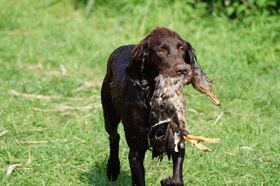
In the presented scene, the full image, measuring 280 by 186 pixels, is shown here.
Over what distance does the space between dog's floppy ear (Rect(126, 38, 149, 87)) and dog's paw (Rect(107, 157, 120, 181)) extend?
1.23 meters

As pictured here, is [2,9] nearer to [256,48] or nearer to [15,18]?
[15,18]

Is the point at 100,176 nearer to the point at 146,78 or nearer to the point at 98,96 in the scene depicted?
the point at 146,78

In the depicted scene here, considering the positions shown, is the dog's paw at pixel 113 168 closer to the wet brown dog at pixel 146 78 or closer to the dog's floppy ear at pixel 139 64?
the wet brown dog at pixel 146 78

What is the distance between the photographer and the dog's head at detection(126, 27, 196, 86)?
2467 millimetres

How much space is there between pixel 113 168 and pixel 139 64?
137 cm

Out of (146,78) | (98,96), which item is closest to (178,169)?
(146,78)

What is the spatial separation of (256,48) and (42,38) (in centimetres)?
474

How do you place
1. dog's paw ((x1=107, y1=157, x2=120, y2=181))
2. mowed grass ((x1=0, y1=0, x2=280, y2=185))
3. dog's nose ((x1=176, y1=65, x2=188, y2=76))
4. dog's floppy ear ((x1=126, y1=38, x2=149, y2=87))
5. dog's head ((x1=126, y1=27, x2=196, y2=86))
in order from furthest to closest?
mowed grass ((x1=0, y1=0, x2=280, y2=185))
dog's paw ((x1=107, y1=157, x2=120, y2=181))
dog's floppy ear ((x1=126, y1=38, x2=149, y2=87))
dog's head ((x1=126, y1=27, x2=196, y2=86))
dog's nose ((x1=176, y1=65, x2=188, y2=76))

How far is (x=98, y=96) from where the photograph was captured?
18.2ft

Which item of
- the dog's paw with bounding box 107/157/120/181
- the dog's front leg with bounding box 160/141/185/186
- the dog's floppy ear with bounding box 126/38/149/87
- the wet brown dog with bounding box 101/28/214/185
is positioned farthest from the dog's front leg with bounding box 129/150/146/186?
the dog's paw with bounding box 107/157/120/181

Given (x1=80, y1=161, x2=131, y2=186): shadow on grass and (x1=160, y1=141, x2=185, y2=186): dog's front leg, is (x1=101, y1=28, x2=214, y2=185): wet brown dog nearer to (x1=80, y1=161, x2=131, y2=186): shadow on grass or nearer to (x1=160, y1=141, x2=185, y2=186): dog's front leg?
(x1=160, y1=141, x2=185, y2=186): dog's front leg

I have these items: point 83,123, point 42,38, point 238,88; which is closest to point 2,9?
point 42,38

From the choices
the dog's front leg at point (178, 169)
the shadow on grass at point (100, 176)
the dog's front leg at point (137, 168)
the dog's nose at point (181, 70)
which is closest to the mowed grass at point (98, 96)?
the shadow on grass at point (100, 176)

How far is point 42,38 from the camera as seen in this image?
7.98 meters
